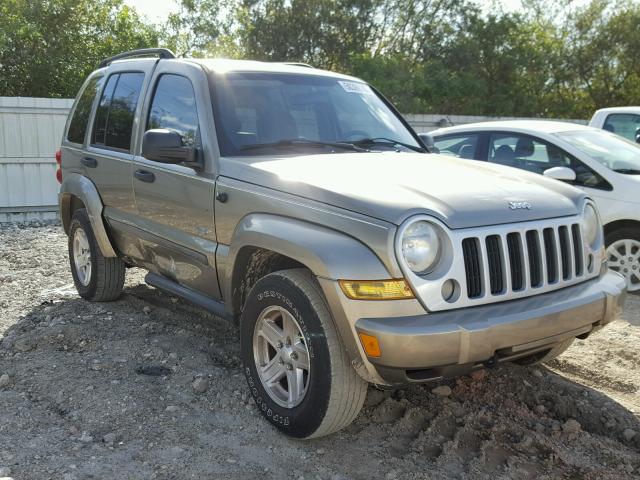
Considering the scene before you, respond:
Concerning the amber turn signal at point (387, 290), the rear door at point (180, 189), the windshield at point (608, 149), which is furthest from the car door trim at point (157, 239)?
the windshield at point (608, 149)

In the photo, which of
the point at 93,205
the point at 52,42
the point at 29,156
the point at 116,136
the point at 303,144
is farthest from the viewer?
the point at 52,42

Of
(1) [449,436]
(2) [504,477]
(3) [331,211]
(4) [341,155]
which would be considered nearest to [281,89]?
(4) [341,155]

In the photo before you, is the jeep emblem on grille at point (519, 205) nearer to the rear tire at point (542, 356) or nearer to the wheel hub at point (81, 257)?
the rear tire at point (542, 356)

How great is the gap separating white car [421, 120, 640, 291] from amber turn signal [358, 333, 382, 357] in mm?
3836

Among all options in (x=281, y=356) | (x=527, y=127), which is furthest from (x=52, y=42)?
(x=281, y=356)

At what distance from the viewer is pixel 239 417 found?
3707mm

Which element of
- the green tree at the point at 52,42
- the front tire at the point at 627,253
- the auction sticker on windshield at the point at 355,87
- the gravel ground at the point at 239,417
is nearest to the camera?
the gravel ground at the point at 239,417

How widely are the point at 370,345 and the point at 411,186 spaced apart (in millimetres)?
853

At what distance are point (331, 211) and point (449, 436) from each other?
137cm

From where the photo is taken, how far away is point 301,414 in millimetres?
3262

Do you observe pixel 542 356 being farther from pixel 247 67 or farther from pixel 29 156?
pixel 29 156

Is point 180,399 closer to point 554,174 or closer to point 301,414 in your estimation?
point 301,414

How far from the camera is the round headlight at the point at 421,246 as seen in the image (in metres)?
2.95

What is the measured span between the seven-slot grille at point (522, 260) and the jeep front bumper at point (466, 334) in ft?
0.29
